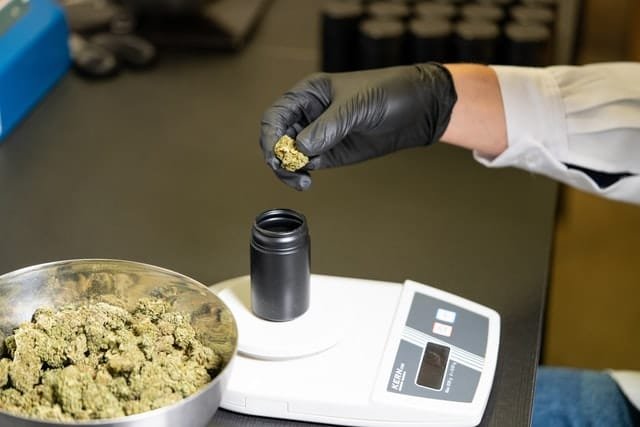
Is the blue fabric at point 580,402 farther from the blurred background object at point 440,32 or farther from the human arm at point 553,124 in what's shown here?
the blurred background object at point 440,32

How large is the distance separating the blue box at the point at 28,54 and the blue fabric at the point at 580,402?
0.98 m

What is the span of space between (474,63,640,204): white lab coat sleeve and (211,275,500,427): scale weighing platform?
31 centimetres

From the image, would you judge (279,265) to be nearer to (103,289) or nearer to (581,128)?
(103,289)

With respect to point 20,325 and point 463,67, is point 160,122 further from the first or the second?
point 20,325

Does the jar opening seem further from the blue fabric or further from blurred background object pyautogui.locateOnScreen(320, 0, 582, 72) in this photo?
blurred background object pyautogui.locateOnScreen(320, 0, 582, 72)

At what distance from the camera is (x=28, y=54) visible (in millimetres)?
1575

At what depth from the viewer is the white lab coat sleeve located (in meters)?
1.26

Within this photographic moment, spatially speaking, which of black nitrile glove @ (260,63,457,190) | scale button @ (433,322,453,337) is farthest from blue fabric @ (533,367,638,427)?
black nitrile glove @ (260,63,457,190)

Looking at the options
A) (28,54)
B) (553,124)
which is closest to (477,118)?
(553,124)

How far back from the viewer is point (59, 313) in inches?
36.6

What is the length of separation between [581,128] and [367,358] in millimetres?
525

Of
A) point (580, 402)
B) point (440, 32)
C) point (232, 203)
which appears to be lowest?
point (580, 402)

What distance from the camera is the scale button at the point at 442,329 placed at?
1.03 metres

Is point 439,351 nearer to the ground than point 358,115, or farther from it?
nearer to the ground
